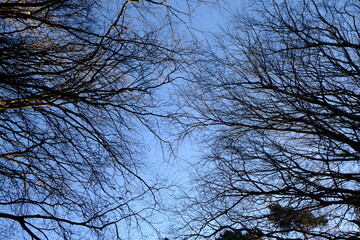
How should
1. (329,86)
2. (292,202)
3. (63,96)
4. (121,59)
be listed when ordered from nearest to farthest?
(63,96)
(121,59)
(292,202)
(329,86)

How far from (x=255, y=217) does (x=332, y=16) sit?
3.20m

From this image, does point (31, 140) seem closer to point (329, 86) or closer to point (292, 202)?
point (292, 202)

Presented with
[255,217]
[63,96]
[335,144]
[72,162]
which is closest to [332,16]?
[335,144]

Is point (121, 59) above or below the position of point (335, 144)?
above

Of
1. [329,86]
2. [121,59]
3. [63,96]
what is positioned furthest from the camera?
[329,86]

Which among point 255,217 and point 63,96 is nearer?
point 63,96

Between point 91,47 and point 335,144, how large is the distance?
3.25 meters

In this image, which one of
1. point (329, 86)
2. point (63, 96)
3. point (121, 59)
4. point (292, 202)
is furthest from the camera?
point (329, 86)

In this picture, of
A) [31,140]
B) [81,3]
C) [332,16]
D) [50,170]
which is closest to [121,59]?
[81,3]

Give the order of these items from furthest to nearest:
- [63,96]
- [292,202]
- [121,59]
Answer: [292,202] → [121,59] → [63,96]

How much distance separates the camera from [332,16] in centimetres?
448

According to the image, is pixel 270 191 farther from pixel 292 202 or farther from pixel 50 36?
pixel 50 36

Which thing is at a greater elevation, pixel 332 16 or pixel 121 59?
pixel 332 16

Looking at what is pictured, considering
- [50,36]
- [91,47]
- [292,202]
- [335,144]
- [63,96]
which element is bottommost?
[292,202]
